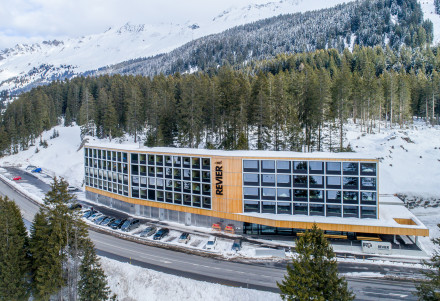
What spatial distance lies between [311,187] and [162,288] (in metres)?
20.7

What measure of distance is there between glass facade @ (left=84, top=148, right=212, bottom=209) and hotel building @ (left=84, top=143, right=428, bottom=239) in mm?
145

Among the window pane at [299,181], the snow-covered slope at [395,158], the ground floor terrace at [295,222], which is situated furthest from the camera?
the snow-covered slope at [395,158]

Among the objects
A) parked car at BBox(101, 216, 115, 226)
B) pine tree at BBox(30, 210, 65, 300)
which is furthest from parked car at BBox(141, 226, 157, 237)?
pine tree at BBox(30, 210, 65, 300)

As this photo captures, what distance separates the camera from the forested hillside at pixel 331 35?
142 m

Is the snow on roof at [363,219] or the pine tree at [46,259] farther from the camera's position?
the snow on roof at [363,219]

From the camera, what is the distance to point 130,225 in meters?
40.4

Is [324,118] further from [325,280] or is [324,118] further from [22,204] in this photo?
[22,204]

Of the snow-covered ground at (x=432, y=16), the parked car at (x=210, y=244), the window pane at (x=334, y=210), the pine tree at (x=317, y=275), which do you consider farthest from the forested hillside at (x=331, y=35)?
the pine tree at (x=317, y=275)

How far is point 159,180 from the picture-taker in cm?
4225

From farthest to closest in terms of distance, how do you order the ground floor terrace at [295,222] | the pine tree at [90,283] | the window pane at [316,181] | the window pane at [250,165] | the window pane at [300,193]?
the window pane at [250,165], the window pane at [300,193], the window pane at [316,181], the ground floor terrace at [295,222], the pine tree at [90,283]

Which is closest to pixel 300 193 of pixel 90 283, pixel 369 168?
pixel 369 168

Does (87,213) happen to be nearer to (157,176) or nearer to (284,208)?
(157,176)

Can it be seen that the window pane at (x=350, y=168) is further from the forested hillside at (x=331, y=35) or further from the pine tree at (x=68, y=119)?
the forested hillside at (x=331, y=35)

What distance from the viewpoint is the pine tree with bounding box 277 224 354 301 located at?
17.9 meters
